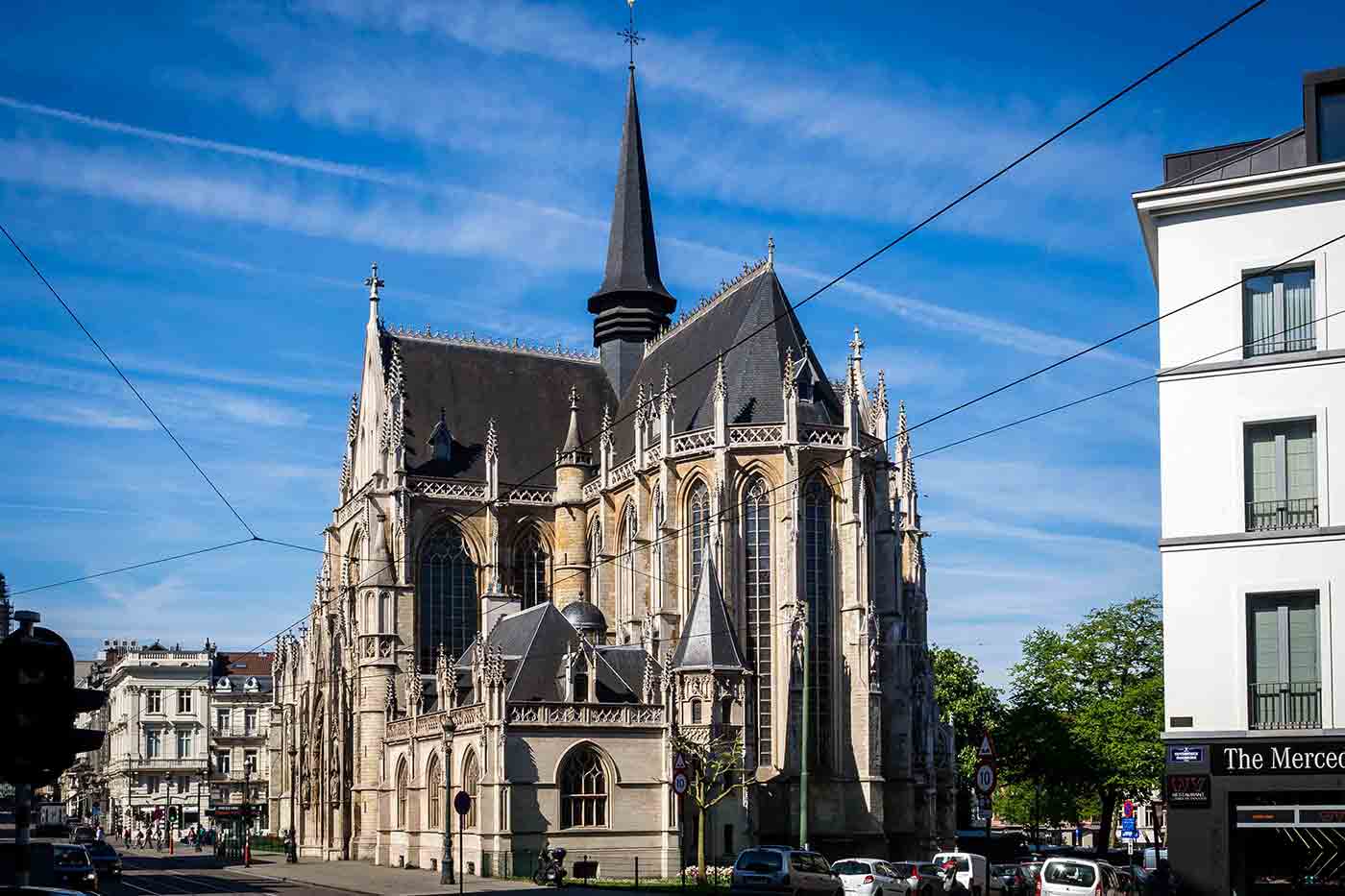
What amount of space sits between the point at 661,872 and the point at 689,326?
88.0 feet

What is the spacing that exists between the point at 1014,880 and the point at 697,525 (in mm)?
22792

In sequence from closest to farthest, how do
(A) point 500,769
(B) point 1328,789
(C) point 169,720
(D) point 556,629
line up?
(B) point 1328,789, (A) point 500,769, (D) point 556,629, (C) point 169,720

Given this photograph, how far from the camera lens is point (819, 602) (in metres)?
57.5

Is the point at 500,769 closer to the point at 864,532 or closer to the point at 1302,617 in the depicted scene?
the point at 864,532

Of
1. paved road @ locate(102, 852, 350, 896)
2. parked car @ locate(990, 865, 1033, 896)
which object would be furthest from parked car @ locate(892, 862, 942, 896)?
paved road @ locate(102, 852, 350, 896)

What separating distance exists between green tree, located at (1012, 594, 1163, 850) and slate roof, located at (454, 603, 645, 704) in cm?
2081

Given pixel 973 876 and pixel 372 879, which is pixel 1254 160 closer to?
pixel 973 876

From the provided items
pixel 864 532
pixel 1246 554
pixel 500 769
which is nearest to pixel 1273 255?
pixel 1246 554

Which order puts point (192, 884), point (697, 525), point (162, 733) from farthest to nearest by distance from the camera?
point (162, 733)
point (697, 525)
point (192, 884)

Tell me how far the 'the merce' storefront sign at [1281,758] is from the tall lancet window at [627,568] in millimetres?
37183

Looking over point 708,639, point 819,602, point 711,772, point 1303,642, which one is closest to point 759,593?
point 819,602

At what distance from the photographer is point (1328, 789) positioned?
24406mm

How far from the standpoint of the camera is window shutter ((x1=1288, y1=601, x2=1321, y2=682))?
2516cm

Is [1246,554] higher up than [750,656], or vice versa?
[1246,554]
